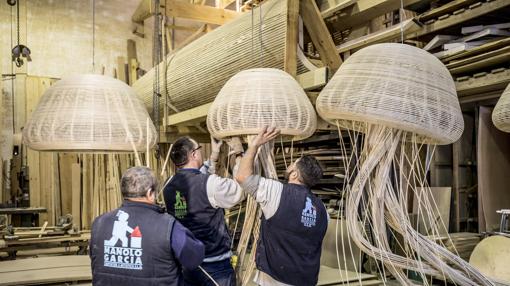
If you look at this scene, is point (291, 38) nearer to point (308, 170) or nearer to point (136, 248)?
point (308, 170)

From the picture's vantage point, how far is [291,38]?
3.12 metres

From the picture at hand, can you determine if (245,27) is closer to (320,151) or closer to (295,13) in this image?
(295,13)

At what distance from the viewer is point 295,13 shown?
316 cm

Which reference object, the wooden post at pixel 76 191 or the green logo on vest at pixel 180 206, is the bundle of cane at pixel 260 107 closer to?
the green logo on vest at pixel 180 206

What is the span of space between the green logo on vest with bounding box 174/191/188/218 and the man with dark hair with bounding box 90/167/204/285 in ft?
1.87

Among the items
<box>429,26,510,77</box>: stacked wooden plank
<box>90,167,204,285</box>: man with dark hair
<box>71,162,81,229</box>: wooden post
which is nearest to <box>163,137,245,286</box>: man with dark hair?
<box>90,167,204,285</box>: man with dark hair

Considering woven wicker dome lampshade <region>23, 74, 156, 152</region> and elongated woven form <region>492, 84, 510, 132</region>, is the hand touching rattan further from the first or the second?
elongated woven form <region>492, 84, 510, 132</region>

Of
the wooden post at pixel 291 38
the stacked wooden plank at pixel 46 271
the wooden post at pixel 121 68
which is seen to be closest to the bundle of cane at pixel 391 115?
the wooden post at pixel 291 38

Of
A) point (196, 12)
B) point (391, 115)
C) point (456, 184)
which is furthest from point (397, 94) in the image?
point (196, 12)

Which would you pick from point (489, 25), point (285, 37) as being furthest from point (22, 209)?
point (489, 25)

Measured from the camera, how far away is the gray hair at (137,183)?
7.85 ft

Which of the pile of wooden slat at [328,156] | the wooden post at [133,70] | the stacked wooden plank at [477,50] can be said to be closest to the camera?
the stacked wooden plank at [477,50]

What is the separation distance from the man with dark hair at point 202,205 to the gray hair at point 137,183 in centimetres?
52

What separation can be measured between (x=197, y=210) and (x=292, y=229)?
0.60m
